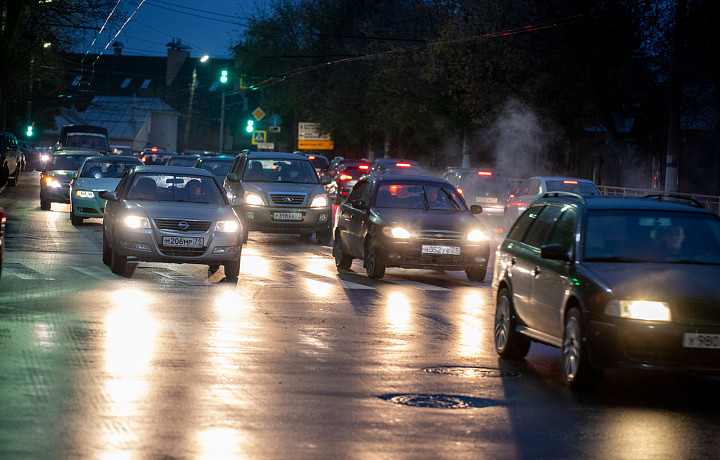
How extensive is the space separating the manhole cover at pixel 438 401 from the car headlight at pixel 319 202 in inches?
650

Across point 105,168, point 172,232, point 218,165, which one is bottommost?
point 172,232

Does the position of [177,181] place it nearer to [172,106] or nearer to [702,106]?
[702,106]

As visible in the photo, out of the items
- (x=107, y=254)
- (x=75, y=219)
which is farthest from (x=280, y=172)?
(x=107, y=254)

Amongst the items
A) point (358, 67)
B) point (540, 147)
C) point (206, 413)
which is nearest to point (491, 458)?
point (206, 413)

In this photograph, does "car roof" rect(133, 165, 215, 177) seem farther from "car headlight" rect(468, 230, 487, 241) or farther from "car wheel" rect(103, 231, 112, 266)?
"car headlight" rect(468, 230, 487, 241)

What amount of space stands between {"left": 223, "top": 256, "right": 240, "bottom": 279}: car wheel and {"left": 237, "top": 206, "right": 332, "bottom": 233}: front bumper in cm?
730

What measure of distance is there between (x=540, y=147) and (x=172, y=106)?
78654mm

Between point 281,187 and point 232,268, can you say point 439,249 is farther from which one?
point 281,187

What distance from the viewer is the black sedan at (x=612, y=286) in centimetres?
871

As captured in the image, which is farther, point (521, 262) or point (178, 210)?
point (178, 210)

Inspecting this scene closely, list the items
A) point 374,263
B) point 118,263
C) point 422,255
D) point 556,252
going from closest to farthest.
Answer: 1. point 556,252
2. point 118,263
3. point 422,255
4. point 374,263

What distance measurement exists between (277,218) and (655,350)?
16.6 meters

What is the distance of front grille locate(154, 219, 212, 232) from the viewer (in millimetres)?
16953

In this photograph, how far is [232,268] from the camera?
680 inches
